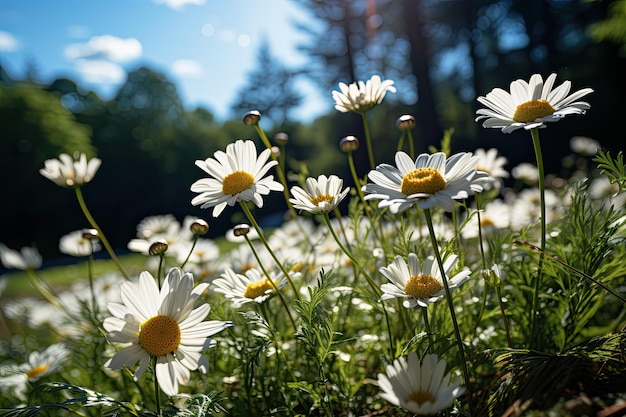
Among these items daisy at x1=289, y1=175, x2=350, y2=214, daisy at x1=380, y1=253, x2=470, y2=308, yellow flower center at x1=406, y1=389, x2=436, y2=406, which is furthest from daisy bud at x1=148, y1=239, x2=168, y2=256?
yellow flower center at x1=406, y1=389, x2=436, y2=406

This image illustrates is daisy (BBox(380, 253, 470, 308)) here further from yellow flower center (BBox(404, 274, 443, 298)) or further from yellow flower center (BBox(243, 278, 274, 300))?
yellow flower center (BBox(243, 278, 274, 300))

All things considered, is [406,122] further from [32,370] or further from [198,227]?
[32,370]

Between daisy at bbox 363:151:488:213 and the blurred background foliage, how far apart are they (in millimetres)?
9731

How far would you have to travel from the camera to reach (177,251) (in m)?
1.68

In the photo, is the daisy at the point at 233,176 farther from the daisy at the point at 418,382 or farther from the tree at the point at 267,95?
the tree at the point at 267,95

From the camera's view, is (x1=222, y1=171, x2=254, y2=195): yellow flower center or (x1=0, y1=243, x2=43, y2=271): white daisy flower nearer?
(x1=222, y1=171, x2=254, y2=195): yellow flower center

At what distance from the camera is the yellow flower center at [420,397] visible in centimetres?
67

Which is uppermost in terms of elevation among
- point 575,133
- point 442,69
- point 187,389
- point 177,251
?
point 442,69

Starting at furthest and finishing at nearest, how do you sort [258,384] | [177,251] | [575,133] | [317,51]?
[317,51], [575,133], [177,251], [258,384]

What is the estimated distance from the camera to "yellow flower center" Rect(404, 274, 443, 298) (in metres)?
0.81

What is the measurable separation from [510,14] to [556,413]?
1647 centimetres

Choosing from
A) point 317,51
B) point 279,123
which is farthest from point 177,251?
point 279,123

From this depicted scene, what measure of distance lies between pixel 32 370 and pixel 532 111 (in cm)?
136

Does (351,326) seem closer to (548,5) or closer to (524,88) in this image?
(524,88)
